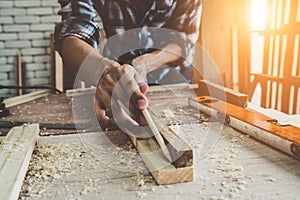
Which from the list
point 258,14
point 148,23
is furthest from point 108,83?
point 258,14

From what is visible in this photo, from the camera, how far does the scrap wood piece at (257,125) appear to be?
642mm

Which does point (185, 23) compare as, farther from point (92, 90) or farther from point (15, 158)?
point (15, 158)

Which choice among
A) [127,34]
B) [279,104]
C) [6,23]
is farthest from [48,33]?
[279,104]

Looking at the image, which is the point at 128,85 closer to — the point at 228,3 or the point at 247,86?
the point at 247,86

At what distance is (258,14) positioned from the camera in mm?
2693

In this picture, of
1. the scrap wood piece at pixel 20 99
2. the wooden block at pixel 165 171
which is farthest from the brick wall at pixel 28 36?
the wooden block at pixel 165 171

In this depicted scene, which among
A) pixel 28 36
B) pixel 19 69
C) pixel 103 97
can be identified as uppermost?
pixel 28 36

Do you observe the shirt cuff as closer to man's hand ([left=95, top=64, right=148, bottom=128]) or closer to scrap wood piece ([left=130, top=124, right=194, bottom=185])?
man's hand ([left=95, top=64, right=148, bottom=128])

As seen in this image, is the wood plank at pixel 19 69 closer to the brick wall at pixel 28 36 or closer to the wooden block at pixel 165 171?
the brick wall at pixel 28 36

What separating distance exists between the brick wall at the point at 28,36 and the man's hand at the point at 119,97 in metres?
2.11

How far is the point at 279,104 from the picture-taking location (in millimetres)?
2365

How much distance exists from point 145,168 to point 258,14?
2.42 metres

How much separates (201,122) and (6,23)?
239 cm

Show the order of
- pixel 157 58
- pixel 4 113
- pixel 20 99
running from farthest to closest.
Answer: pixel 157 58
pixel 20 99
pixel 4 113
